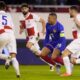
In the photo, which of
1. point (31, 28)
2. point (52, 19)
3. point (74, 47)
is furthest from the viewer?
point (31, 28)

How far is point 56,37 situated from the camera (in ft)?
62.5

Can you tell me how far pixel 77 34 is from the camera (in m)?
17.8

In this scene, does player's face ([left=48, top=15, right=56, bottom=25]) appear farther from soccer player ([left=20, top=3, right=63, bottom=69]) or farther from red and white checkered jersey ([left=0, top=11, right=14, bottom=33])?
soccer player ([left=20, top=3, right=63, bottom=69])

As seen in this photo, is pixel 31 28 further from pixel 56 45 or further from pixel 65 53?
pixel 65 53

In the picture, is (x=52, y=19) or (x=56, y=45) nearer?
(x=52, y=19)

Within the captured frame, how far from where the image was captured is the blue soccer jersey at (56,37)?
18.9 m

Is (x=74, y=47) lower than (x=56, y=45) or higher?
higher

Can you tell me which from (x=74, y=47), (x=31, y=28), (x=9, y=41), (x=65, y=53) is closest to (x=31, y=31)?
(x=31, y=28)

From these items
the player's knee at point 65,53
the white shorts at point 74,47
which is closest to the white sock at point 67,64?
the player's knee at point 65,53

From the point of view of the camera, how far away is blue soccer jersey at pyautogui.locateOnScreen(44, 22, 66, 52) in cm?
1886

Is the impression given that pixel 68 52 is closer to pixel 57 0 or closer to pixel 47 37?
pixel 47 37

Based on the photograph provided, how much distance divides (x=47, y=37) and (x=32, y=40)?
2748mm

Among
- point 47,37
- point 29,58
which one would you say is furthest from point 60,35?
point 29,58

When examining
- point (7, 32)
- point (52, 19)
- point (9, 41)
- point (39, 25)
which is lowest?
point (39, 25)
